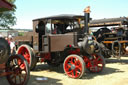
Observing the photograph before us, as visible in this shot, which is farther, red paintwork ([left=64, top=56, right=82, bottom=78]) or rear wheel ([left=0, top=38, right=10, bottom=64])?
red paintwork ([left=64, top=56, right=82, bottom=78])

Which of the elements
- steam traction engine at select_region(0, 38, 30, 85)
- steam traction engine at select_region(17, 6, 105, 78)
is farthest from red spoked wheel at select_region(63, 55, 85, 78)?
steam traction engine at select_region(0, 38, 30, 85)

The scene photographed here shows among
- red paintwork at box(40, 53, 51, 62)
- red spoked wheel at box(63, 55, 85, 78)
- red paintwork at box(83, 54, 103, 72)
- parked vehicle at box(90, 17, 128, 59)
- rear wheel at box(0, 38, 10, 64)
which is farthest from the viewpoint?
parked vehicle at box(90, 17, 128, 59)

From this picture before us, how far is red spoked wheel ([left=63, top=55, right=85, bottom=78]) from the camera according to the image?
5246 millimetres

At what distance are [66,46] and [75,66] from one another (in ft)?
2.41

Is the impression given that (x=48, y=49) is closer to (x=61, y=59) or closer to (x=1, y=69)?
(x=61, y=59)

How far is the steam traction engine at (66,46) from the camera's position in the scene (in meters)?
5.55

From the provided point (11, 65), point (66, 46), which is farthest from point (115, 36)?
point (11, 65)

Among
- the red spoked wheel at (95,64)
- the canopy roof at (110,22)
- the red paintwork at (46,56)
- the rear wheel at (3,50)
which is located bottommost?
the red spoked wheel at (95,64)

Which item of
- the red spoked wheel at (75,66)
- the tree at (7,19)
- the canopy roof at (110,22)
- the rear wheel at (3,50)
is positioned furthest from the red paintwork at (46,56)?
the tree at (7,19)

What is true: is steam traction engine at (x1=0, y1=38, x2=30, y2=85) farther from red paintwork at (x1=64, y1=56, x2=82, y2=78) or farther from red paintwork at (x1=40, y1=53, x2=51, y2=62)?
red paintwork at (x1=40, y1=53, x2=51, y2=62)

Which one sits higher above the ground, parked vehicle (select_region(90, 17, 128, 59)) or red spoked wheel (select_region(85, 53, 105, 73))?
parked vehicle (select_region(90, 17, 128, 59))

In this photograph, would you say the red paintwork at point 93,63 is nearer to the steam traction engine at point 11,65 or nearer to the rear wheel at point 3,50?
the steam traction engine at point 11,65

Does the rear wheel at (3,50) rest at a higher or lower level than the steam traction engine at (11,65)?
higher

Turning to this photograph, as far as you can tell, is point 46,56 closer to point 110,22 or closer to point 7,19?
point 110,22
